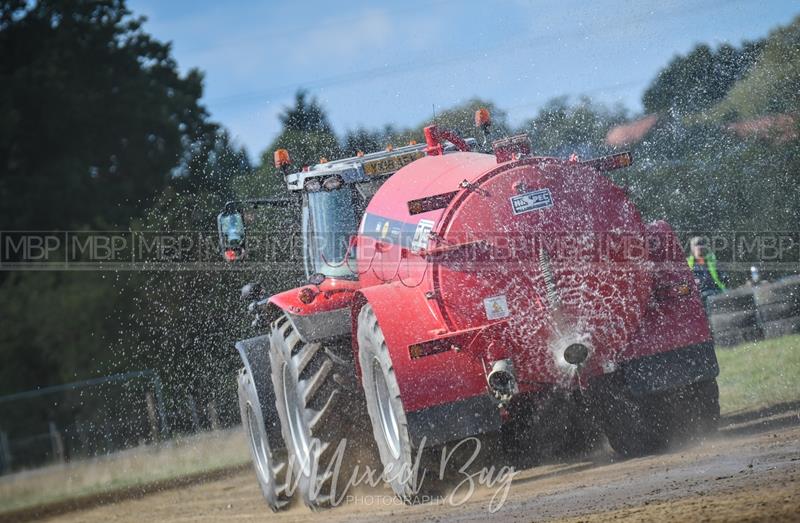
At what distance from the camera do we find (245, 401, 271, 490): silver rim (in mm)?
11250

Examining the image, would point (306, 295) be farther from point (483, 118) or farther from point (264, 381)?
point (483, 118)

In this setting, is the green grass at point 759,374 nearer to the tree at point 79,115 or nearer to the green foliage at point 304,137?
the green foliage at point 304,137

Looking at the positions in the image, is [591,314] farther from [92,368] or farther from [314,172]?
[92,368]

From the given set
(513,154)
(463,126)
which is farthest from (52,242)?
(513,154)

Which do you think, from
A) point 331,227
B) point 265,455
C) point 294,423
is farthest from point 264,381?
point 331,227

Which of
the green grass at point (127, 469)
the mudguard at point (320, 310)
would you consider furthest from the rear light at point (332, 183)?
the green grass at point (127, 469)

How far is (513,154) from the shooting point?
8.77 metres

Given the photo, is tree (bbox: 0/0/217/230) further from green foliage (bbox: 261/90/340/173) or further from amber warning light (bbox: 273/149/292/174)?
amber warning light (bbox: 273/149/292/174)

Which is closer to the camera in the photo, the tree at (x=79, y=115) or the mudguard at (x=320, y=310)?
the mudguard at (x=320, y=310)

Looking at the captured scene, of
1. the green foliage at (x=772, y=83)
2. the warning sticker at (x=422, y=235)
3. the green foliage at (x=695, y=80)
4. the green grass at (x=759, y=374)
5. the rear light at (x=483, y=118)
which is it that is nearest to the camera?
the warning sticker at (x=422, y=235)

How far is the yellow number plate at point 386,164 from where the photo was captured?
10.4 m

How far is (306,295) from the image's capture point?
377 inches

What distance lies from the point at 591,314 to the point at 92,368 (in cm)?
2022

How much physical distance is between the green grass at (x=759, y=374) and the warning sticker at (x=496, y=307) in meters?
4.59
